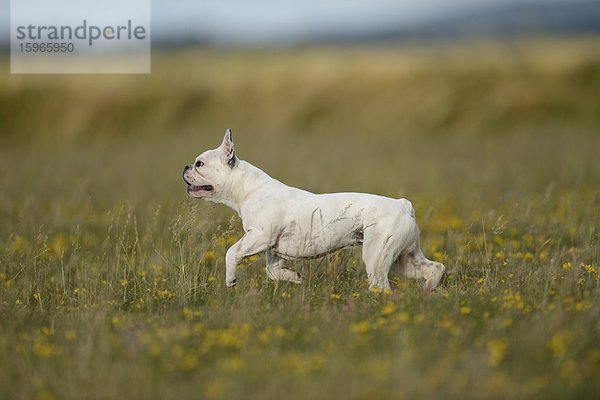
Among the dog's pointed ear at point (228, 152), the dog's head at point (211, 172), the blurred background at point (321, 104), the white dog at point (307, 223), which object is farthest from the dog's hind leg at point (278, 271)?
the blurred background at point (321, 104)

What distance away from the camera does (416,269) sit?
7.95 meters

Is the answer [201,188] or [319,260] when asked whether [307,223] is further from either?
[319,260]

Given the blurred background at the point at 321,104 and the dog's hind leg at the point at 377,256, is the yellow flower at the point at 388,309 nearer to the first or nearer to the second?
the dog's hind leg at the point at 377,256

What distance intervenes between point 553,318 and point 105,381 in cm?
351

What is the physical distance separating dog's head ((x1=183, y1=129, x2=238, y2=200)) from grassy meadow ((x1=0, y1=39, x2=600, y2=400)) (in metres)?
0.48

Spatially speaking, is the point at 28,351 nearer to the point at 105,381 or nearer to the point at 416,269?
the point at 105,381

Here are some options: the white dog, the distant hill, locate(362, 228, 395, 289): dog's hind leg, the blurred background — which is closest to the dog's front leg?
the white dog

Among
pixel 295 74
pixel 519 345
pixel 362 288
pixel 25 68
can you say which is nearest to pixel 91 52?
pixel 25 68

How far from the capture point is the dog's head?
7949 mm

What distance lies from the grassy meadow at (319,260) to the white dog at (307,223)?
0.28m

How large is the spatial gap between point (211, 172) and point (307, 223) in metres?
1.15

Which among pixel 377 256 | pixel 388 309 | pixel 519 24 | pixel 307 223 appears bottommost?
pixel 388 309

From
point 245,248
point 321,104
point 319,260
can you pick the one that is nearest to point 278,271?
point 245,248

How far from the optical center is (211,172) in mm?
7984
